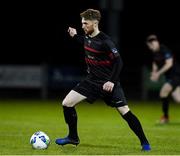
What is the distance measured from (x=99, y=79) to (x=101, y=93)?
0.23 m

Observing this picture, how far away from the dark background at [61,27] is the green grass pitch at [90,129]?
1179 cm

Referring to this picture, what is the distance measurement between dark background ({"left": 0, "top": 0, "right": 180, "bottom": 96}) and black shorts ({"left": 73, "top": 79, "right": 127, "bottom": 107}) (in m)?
23.0

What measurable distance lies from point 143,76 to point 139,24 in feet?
37.5

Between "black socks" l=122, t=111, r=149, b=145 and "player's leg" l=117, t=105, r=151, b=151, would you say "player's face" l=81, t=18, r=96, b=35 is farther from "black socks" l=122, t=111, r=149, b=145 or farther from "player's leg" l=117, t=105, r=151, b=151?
"black socks" l=122, t=111, r=149, b=145

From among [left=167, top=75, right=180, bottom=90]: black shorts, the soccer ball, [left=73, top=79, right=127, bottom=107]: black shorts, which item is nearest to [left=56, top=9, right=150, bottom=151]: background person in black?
[left=73, top=79, right=127, bottom=107]: black shorts

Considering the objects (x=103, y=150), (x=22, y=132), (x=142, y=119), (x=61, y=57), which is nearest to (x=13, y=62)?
(x=61, y=57)

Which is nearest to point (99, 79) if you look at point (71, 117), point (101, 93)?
point (101, 93)

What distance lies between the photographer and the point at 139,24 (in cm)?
3912

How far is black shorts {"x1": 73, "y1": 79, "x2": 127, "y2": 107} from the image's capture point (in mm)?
10922

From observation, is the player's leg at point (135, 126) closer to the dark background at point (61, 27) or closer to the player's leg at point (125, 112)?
the player's leg at point (125, 112)

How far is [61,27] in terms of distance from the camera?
37.9 meters

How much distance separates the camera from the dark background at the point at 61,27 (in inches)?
1407

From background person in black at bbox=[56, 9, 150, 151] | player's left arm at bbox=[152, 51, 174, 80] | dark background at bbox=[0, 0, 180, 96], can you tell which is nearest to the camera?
background person in black at bbox=[56, 9, 150, 151]

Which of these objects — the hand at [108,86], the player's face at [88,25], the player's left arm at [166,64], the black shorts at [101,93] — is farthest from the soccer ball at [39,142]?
the player's left arm at [166,64]
